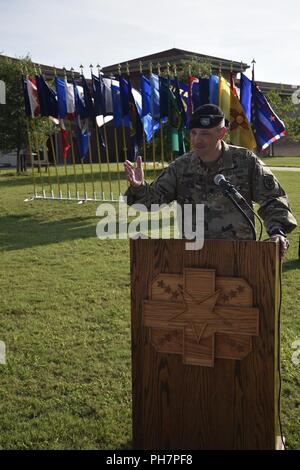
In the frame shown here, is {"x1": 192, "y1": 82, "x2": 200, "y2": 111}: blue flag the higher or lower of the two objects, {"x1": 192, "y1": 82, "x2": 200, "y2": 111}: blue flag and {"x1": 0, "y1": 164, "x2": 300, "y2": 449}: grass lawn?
the higher

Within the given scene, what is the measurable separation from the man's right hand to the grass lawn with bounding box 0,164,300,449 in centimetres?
163

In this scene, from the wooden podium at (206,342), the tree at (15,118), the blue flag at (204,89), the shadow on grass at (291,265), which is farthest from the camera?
the tree at (15,118)

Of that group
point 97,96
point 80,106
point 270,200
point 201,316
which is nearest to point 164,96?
point 97,96

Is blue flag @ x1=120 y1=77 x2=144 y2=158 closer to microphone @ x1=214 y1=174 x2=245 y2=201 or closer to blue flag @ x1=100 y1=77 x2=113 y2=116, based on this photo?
blue flag @ x1=100 y1=77 x2=113 y2=116

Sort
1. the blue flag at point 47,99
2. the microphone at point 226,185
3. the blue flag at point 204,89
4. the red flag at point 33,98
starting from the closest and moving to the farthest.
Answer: the microphone at point 226,185 → the blue flag at point 204,89 → the blue flag at point 47,99 → the red flag at point 33,98

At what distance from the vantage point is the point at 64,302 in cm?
593

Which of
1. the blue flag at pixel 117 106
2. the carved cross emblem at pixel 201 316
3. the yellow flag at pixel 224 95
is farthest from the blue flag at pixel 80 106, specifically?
the carved cross emblem at pixel 201 316

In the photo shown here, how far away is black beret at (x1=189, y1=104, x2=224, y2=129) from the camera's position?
3047 mm

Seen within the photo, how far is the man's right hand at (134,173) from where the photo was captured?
3180mm

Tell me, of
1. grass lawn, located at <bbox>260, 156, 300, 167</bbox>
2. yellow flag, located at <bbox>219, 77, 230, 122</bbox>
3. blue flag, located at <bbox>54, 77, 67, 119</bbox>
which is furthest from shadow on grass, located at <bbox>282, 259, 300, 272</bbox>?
grass lawn, located at <bbox>260, 156, 300, 167</bbox>

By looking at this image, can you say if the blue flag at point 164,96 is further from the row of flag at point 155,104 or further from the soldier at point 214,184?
the soldier at point 214,184

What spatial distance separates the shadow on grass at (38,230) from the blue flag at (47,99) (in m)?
2.79

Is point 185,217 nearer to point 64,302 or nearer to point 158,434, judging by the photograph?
point 158,434
